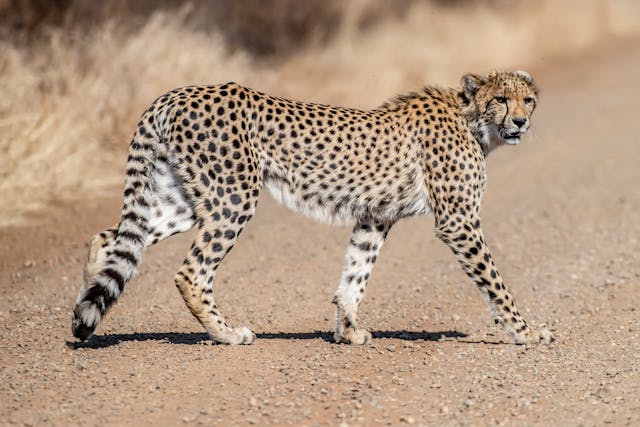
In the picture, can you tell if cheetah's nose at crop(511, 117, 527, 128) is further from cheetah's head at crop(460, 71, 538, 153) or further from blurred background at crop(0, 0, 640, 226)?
blurred background at crop(0, 0, 640, 226)

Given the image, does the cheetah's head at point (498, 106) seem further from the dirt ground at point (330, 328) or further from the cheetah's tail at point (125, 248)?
the cheetah's tail at point (125, 248)

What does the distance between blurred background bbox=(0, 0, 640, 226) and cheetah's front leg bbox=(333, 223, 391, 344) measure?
146 inches

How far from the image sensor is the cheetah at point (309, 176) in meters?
6.07

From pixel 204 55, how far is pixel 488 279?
723 centimetres

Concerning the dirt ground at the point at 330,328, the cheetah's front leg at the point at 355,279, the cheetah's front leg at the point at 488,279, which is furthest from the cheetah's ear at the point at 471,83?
the dirt ground at the point at 330,328

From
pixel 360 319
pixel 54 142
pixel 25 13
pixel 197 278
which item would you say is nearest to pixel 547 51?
pixel 25 13

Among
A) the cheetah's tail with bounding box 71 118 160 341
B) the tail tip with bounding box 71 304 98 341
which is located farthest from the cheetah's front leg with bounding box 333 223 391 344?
the tail tip with bounding box 71 304 98 341

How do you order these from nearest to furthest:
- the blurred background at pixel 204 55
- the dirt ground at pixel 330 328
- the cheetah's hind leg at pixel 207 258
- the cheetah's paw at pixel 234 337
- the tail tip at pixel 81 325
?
the dirt ground at pixel 330 328, the tail tip at pixel 81 325, the cheetah's hind leg at pixel 207 258, the cheetah's paw at pixel 234 337, the blurred background at pixel 204 55

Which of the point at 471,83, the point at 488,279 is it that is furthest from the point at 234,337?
the point at 471,83

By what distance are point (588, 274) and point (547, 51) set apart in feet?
37.9

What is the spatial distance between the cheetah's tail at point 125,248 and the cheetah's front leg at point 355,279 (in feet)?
4.09

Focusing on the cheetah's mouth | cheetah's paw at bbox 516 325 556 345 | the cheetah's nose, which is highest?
the cheetah's nose

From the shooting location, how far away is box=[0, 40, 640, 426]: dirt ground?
17.1 ft

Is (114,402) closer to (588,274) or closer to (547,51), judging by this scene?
(588,274)
